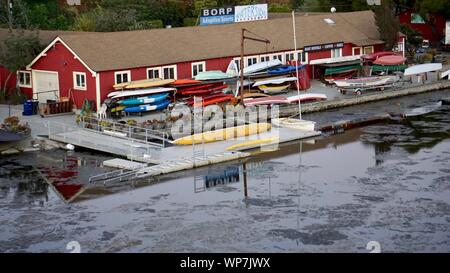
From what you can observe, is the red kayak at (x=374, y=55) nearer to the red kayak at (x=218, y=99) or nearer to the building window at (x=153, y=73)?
the red kayak at (x=218, y=99)

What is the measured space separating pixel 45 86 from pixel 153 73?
477cm

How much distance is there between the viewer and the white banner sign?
44500 millimetres

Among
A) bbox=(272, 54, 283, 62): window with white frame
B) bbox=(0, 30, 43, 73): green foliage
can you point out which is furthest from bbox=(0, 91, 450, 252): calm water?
bbox=(272, 54, 283, 62): window with white frame

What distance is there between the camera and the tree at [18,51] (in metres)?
36.8

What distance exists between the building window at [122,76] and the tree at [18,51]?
440 cm

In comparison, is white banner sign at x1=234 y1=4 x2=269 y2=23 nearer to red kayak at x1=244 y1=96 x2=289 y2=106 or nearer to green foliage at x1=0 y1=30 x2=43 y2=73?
red kayak at x1=244 y1=96 x2=289 y2=106

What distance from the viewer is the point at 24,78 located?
125 ft

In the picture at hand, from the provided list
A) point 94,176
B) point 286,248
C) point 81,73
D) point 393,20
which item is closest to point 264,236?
point 286,248

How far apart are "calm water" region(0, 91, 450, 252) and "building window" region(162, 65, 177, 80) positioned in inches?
343

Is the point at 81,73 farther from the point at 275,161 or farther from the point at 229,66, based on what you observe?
the point at 275,161

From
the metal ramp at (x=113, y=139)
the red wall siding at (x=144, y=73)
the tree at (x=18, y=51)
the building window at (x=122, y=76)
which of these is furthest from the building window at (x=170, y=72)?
the metal ramp at (x=113, y=139)

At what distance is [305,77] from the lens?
40.6 metres

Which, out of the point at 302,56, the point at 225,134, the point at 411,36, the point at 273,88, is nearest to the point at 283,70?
the point at 273,88

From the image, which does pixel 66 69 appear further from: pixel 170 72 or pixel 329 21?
pixel 329 21
